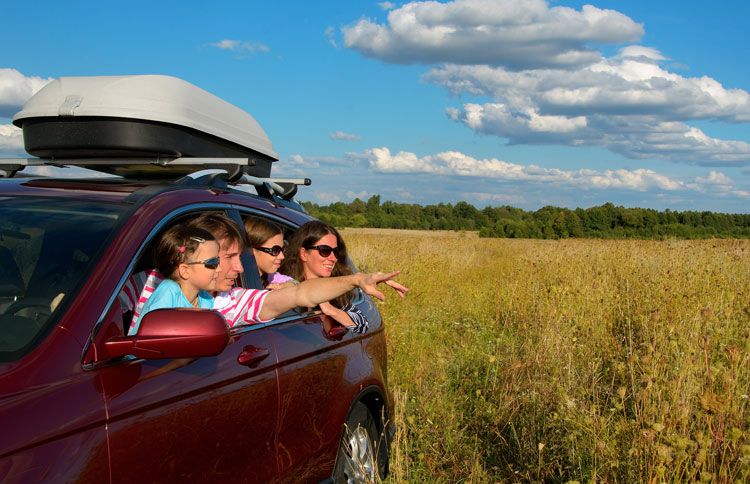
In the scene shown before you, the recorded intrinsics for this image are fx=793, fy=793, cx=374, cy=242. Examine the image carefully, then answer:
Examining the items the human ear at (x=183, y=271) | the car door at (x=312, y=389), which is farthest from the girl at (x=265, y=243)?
the human ear at (x=183, y=271)

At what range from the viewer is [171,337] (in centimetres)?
242

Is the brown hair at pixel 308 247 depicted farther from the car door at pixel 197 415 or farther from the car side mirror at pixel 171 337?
the car side mirror at pixel 171 337

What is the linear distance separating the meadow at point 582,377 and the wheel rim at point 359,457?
0.16 metres

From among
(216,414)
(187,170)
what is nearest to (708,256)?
(187,170)

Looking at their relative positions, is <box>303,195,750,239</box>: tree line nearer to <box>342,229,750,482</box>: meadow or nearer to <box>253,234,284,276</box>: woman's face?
<box>342,229,750,482</box>: meadow

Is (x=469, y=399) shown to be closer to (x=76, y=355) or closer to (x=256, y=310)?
(x=256, y=310)

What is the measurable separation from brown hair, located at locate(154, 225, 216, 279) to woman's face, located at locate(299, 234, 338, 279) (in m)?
1.15

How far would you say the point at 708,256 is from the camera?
13711 mm

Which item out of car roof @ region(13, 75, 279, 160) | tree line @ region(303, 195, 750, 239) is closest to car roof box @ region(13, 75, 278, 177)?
car roof @ region(13, 75, 279, 160)

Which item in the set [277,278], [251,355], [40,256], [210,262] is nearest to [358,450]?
[277,278]

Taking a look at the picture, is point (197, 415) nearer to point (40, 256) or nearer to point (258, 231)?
point (40, 256)

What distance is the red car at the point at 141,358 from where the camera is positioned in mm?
2256

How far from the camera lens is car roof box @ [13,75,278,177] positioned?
443 centimetres

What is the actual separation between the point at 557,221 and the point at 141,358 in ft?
181
